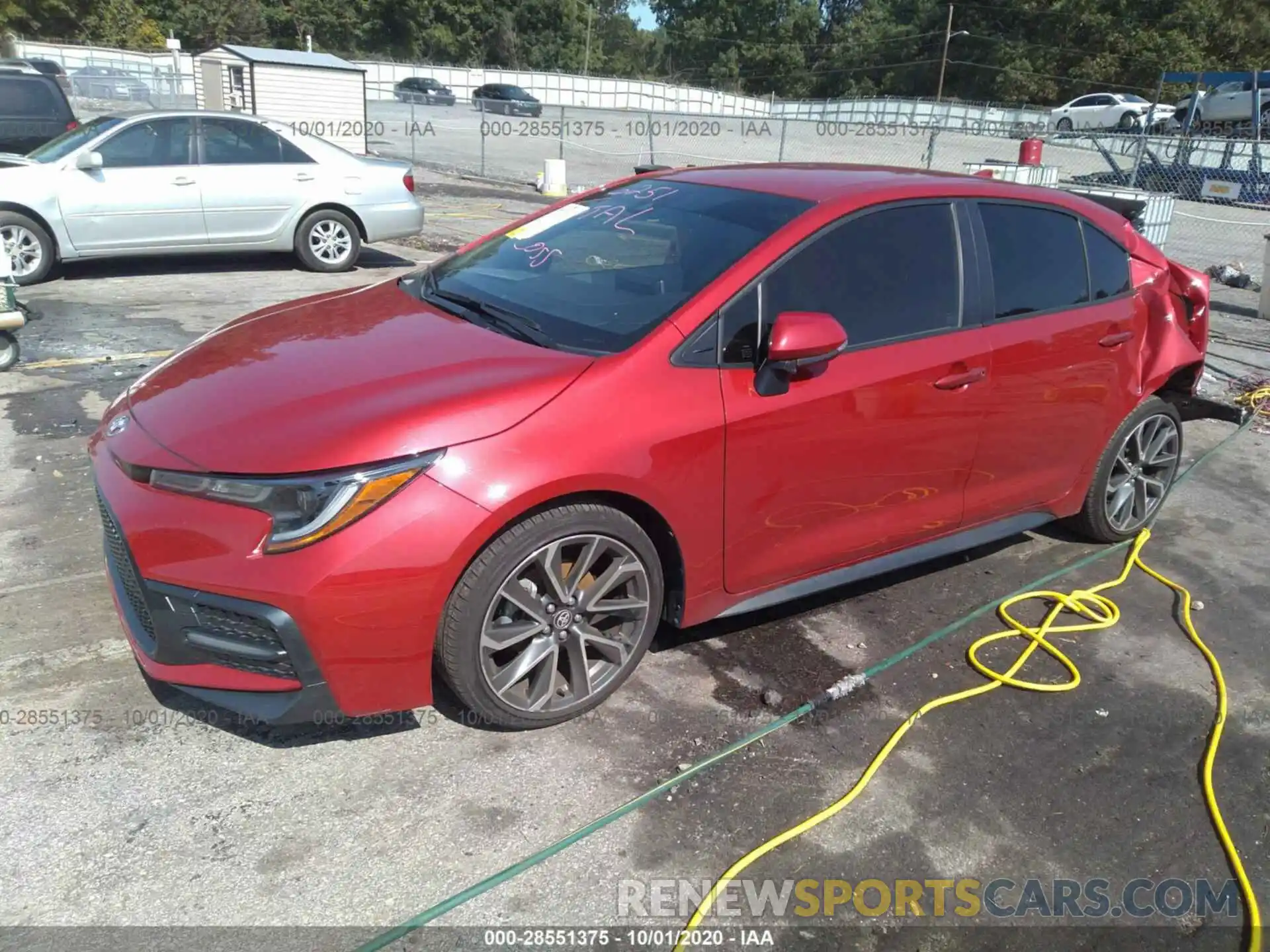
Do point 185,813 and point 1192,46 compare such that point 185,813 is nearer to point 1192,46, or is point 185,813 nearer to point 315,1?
point 1192,46

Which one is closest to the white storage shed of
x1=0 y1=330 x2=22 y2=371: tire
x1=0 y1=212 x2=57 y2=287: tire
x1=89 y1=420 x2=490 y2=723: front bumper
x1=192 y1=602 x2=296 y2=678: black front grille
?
x1=0 y1=212 x2=57 y2=287: tire

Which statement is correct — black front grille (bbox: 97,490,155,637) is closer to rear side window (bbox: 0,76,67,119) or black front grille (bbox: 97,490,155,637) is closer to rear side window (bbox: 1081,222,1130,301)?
rear side window (bbox: 1081,222,1130,301)

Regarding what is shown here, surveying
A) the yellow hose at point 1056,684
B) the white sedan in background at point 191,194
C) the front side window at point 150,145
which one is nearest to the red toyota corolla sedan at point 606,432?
the yellow hose at point 1056,684

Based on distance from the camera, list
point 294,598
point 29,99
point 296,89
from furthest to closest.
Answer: point 296,89 → point 29,99 → point 294,598

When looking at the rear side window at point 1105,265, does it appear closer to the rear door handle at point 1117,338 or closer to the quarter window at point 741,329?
the rear door handle at point 1117,338

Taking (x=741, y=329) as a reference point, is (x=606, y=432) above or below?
below

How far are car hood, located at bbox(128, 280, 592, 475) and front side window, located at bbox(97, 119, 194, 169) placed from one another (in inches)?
267

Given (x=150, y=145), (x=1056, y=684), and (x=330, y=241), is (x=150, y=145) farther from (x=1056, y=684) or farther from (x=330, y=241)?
(x=1056, y=684)

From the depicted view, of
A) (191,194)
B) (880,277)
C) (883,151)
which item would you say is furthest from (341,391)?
(883,151)

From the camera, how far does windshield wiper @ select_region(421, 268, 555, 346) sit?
129 inches

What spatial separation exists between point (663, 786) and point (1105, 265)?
3121mm

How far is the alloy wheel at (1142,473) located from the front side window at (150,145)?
8.57 m

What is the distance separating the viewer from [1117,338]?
437 cm

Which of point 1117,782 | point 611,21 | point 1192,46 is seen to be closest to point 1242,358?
point 1117,782
